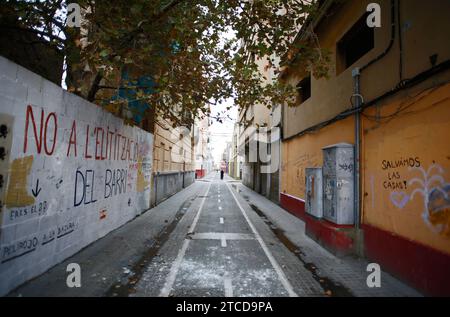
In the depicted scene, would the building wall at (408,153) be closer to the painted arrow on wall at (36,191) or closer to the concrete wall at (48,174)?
the concrete wall at (48,174)

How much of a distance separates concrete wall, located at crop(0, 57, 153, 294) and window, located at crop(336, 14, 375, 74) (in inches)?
323

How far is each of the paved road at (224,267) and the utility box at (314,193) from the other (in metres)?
1.60

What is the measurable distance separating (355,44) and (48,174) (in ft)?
32.1

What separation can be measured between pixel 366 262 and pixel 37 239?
7.32m

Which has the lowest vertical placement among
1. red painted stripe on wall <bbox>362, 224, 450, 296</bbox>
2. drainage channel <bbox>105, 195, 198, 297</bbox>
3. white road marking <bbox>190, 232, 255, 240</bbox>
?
drainage channel <bbox>105, 195, 198, 297</bbox>

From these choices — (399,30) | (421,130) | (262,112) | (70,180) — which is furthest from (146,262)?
(262,112)

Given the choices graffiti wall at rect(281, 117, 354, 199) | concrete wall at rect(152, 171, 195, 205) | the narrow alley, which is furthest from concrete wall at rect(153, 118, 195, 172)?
graffiti wall at rect(281, 117, 354, 199)

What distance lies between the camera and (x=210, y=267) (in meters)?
5.55

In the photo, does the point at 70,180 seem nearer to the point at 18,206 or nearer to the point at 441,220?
the point at 18,206

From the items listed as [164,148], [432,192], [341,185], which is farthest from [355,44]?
[164,148]

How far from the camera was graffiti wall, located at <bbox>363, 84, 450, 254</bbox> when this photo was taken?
14.4ft

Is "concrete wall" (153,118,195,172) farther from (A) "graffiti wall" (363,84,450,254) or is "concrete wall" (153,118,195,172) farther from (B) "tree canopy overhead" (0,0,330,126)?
(A) "graffiti wall" (363,84,450,254)
